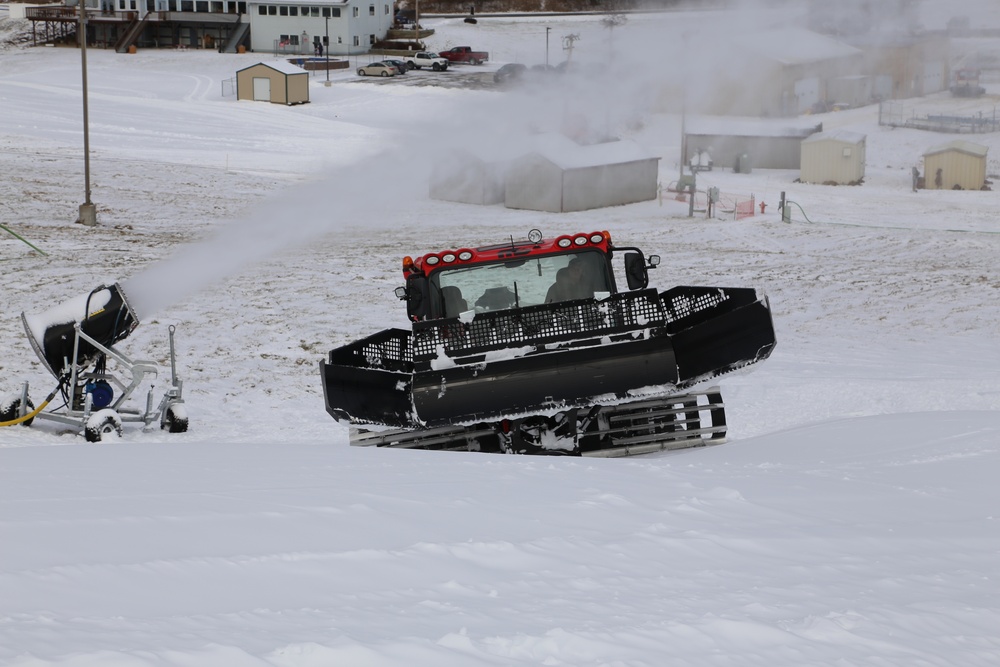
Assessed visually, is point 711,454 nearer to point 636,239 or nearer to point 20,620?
point 20,620

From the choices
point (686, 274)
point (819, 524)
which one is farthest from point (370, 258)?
point (819, 524)

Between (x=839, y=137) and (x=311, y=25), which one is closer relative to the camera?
(x=839, y=137)

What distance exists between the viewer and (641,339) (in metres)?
9.83

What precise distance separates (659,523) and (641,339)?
3.10 meters

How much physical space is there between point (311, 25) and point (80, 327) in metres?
54.0

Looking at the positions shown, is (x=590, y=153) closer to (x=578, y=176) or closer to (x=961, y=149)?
(x=578, y=176)

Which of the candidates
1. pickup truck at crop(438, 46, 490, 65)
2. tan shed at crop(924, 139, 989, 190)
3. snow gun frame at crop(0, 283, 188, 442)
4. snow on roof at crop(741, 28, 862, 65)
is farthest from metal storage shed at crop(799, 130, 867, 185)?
snow gun frame at crop(0, 283, 188, 442)

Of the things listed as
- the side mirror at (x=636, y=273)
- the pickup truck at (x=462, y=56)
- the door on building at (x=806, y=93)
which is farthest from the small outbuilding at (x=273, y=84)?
the side mirror at (x=636, y=273)

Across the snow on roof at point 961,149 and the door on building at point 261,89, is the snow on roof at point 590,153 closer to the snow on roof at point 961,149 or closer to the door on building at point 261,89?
the snow on roof at point 961,149

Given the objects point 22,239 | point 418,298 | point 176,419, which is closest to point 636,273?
point 418,298

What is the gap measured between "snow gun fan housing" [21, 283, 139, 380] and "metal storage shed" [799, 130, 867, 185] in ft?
103

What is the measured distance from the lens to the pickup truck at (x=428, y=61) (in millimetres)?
57875

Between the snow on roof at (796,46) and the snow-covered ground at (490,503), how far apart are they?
1462 cm

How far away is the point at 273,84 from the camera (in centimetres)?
4950
